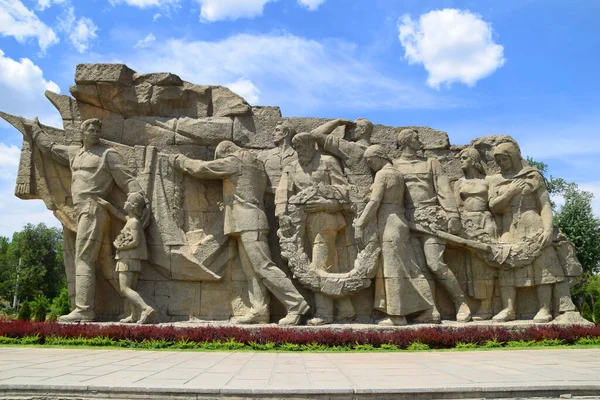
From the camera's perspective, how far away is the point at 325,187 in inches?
413

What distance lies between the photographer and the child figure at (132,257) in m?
10.1

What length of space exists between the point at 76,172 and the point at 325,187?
5.52 m

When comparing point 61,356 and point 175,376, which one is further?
point 61,356

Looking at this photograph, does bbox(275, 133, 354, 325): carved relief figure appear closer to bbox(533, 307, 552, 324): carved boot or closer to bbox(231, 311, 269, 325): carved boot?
bbox(231, 311, 269, 325): carved boot

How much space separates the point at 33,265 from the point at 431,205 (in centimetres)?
3738

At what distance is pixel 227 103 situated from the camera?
11.5m

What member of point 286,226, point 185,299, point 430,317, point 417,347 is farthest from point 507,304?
point 185,299

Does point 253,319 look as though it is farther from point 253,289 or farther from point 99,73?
point 99,73

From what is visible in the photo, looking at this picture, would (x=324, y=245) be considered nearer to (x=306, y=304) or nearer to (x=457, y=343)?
(x=306, y=304)

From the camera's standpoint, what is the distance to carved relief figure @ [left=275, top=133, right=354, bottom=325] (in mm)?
10352

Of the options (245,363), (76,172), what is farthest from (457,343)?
(76,172)

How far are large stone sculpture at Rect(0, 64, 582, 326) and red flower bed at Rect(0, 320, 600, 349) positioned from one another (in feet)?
3.78

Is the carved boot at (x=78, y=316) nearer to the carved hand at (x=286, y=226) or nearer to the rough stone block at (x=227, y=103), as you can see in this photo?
the carved hand at (x=286, y=226)

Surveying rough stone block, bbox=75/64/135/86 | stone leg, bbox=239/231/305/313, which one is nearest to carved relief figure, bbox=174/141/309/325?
stone leg, bbox=239/231/305/313
